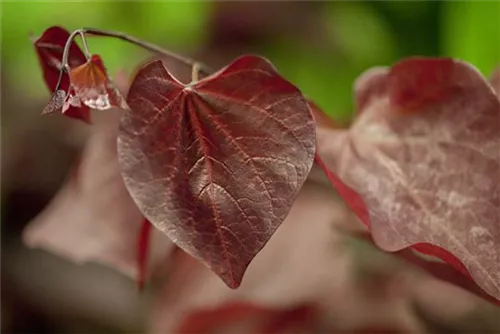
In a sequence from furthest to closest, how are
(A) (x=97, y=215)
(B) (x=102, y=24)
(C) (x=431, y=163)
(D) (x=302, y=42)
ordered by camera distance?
1. (D) (x=302, y=42)
2. (B) (x=102, y=24)
3. (A) (x=97, y=215)
4. (C) (x=431, y=163)

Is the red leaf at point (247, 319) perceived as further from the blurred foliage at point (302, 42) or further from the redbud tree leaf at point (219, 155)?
the blurred foliage at point (302, 42)

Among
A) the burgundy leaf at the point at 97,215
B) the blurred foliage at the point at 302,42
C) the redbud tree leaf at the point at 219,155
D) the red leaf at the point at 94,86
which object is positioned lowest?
the blurred foliage at the point at 302,42

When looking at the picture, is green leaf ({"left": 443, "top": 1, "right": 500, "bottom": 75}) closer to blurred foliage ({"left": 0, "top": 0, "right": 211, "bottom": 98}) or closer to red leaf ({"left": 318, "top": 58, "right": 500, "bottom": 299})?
blurred foliage ({"left": 0, "top": 0, "right": 211, "bottom": 98})

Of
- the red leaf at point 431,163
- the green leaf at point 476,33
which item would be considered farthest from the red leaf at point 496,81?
the green leaf at point 476,33

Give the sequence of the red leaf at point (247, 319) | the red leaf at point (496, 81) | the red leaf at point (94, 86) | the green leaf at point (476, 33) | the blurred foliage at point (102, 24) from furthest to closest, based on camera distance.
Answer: the blurred foliage at point (102, 24)
the green leaf at point (476, 33)
the red leaf at point (247, 319)
the red leaf at point (496, 81)
the red leaf at point (94, 86)

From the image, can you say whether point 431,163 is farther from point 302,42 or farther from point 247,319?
point 302,42

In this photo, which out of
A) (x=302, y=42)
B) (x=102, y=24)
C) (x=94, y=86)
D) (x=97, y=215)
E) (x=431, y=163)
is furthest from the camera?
(x=302, y=42)

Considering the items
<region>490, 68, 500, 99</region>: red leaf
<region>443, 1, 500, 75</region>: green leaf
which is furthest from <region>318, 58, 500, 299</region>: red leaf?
<region>443, 1, 500, 75</region>: green leaf

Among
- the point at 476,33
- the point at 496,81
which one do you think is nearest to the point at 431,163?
the point at 496,81
